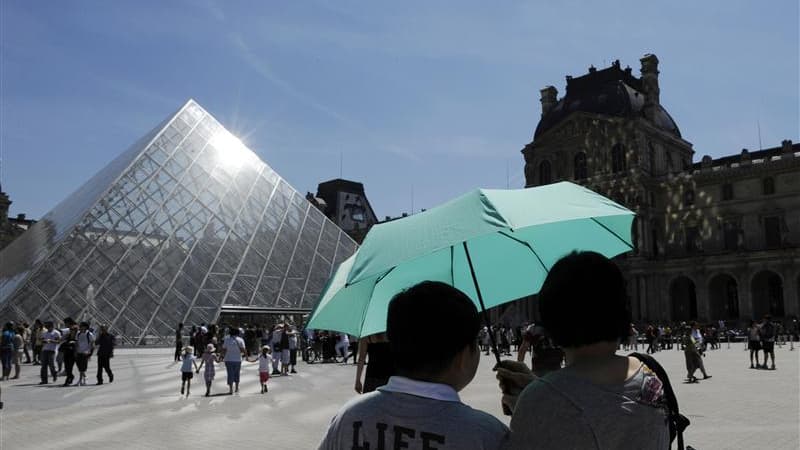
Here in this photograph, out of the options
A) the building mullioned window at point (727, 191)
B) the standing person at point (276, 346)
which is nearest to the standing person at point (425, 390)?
the standing person at point (276, 346)

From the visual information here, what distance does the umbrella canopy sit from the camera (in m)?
3.46

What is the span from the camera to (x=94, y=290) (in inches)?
918

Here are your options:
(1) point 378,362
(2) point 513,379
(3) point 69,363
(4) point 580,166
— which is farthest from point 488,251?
(4) point 580,166

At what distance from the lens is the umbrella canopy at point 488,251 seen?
3455 mm

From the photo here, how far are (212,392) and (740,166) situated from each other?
160 feet

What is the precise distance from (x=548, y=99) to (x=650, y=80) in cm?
947

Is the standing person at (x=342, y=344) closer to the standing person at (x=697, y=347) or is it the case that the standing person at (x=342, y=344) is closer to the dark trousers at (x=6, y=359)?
the dark trousers at (x=6, y=359)

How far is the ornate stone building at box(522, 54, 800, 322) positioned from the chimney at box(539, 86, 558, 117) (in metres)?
1.68

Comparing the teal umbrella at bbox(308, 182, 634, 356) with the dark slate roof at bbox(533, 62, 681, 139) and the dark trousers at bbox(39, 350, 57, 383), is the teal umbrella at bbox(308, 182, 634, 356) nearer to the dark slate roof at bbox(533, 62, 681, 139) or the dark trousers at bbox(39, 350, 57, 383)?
the dark trousers at bbox(39, 350, 57, 383)

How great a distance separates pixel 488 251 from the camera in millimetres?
4281

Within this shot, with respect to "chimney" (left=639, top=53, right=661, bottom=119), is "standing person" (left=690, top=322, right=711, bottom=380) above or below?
below

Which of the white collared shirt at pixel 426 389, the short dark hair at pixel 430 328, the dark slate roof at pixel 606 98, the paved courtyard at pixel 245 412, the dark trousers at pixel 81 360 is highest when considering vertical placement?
the dark slate roof at pixel 606 98

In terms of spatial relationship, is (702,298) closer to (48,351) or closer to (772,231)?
(772,231)

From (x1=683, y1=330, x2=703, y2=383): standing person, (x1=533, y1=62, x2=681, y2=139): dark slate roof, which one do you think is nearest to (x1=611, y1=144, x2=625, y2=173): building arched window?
(x1=533, y1=62, x2=681, y2=139): dark slate roof
